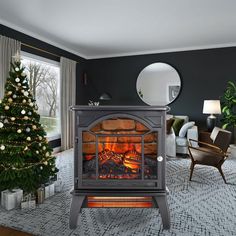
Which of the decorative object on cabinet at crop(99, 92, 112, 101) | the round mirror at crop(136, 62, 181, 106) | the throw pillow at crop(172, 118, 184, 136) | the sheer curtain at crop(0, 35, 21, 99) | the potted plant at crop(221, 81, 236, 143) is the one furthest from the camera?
the decorative object on cabinet at crop(99, 92, 112, 101)

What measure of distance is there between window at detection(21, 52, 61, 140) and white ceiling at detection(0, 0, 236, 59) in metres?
0.53

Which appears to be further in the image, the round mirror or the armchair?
the round mirror

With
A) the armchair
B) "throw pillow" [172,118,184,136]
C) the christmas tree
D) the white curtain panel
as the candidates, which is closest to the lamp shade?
"throw pillow" [172,118,184,136]

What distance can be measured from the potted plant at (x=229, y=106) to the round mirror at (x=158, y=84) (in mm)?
1152

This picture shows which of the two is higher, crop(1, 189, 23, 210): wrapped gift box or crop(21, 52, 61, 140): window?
crop(21, 52, 61, 140): window

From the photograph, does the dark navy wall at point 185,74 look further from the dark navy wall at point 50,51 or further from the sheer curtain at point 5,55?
the sheer curtain at point 5,55

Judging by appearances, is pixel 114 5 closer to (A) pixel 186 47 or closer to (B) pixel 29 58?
(B) pixel 29 58

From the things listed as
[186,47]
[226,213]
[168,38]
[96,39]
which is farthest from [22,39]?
[226,213]

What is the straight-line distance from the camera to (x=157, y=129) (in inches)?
75.9

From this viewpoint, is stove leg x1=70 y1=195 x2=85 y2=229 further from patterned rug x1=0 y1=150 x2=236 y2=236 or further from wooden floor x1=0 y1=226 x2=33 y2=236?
wooden floor x1=0 y1=226 x2=33 y2=236

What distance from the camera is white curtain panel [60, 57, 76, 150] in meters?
5.07

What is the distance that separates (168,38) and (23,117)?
344 centimetres

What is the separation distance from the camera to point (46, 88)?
487 cm

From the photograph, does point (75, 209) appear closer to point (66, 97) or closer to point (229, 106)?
point (66, 97)
